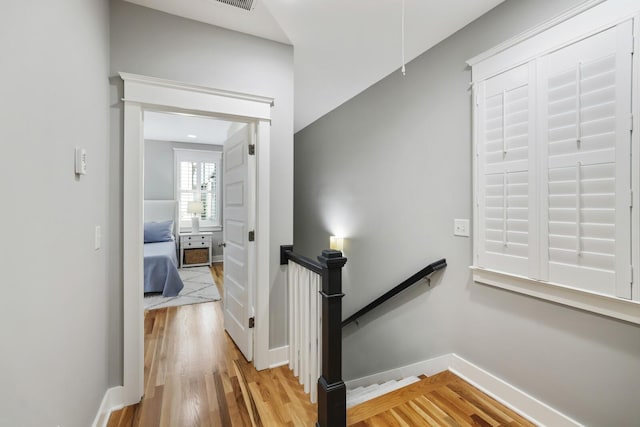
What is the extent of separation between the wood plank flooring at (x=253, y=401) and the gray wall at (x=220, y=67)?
33 centimetres

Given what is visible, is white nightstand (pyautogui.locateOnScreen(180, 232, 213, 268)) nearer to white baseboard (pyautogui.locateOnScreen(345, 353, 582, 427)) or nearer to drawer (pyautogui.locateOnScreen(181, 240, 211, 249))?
drawer (pyautogui.locateOnScreen(181, 240, 211, 249))

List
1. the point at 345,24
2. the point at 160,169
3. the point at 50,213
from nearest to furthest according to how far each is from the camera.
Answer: the point at 50,213 < the point at 345,24 < the point at 160,169

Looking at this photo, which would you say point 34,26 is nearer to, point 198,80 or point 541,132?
point 198,80

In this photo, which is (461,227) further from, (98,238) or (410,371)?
(98,238)

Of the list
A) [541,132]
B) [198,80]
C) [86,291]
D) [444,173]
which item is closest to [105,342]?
[86,291]

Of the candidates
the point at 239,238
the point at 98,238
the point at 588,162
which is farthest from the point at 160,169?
the point at 588,162

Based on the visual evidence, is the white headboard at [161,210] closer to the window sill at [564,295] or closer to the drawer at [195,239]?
the drawer at [195,239]

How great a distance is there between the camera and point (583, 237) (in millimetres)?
1407

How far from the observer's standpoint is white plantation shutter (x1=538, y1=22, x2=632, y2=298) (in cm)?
127

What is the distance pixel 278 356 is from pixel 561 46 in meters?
2.72

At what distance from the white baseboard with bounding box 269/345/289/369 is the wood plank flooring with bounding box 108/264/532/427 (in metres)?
0.06

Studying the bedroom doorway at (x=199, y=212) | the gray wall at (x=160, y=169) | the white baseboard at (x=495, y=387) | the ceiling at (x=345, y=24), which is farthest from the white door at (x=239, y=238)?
the gray wall at (x=160, y=169)

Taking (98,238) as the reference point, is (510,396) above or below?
below

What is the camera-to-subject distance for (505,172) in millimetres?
1744
